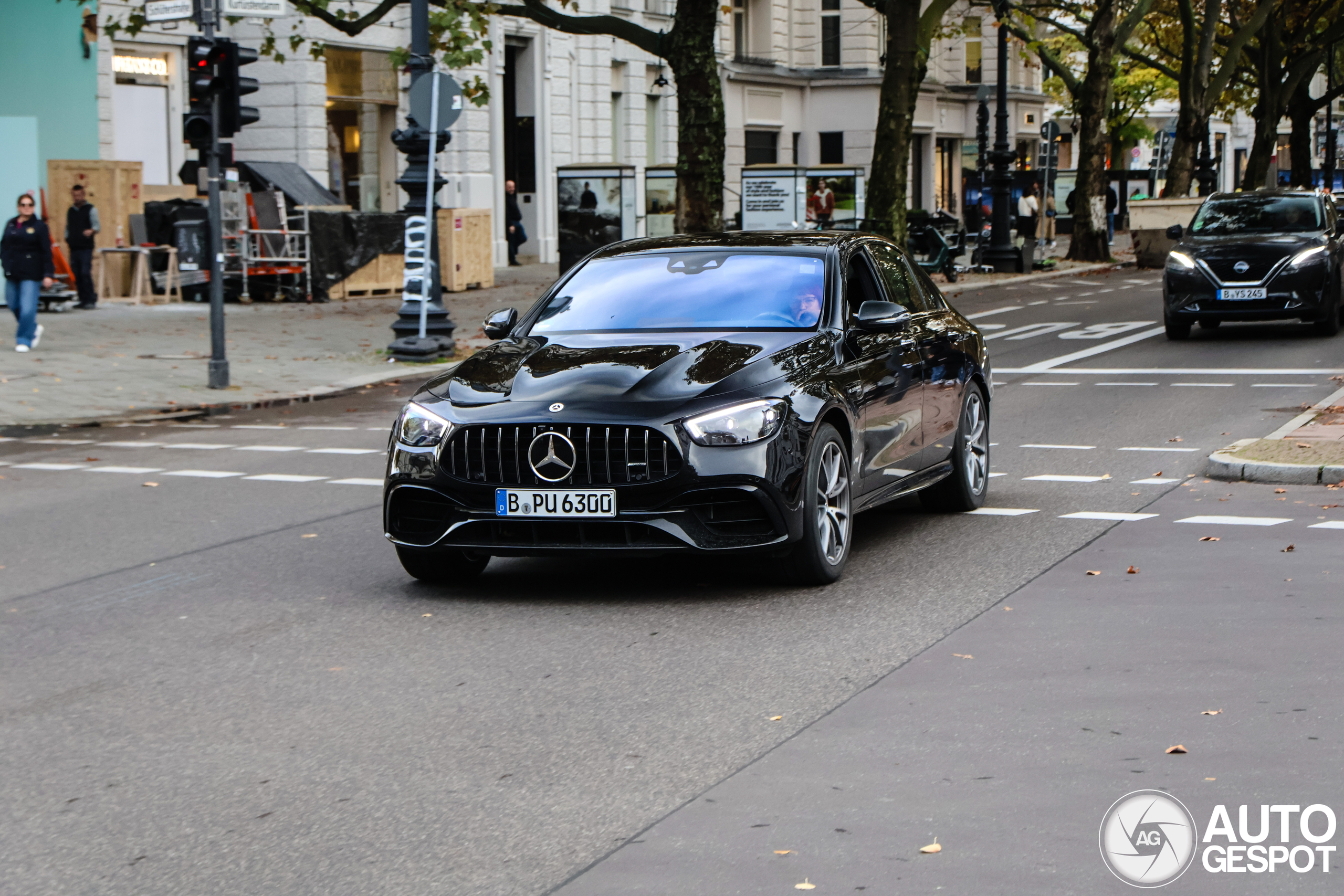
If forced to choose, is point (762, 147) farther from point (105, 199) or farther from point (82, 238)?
point (82, 238)

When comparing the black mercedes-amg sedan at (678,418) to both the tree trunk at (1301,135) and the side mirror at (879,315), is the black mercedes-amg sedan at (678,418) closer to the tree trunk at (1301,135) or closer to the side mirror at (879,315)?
the side mirror at (879,315)

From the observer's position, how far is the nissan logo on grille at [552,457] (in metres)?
7.11

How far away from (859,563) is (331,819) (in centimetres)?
401

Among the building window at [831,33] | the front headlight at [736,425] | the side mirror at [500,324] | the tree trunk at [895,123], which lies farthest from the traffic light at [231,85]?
the building window at [831,33]

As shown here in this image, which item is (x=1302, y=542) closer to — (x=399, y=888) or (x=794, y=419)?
(x=794, y=419)

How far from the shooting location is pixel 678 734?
5.31 m

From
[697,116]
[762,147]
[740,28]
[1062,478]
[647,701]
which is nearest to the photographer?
[647,701]

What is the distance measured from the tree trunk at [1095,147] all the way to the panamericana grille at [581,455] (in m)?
33.4

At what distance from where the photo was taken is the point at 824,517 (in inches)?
298

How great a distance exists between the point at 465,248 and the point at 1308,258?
1533 centimetres

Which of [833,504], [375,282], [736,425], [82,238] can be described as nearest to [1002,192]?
[375,282]

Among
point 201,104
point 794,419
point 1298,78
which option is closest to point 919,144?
point 1298,78

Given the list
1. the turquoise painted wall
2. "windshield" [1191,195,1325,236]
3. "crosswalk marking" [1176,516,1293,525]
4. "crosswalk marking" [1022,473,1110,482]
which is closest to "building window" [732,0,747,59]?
the turquoise painted wall

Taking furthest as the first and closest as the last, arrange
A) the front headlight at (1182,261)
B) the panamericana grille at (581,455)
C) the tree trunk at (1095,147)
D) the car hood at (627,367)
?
the tree trunk at (1095,147) < the front headlight at (1182,261) < the car hood at (627,367) < the panamericana grille at (581,455)
